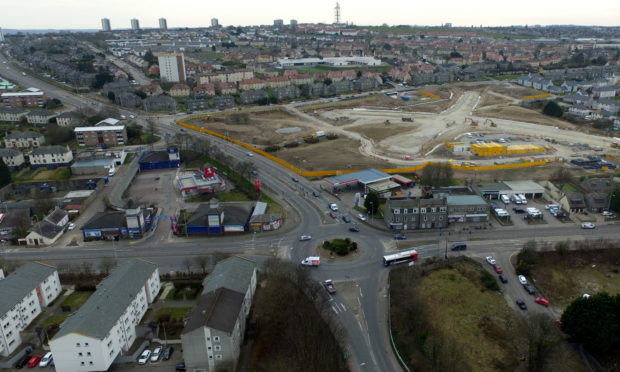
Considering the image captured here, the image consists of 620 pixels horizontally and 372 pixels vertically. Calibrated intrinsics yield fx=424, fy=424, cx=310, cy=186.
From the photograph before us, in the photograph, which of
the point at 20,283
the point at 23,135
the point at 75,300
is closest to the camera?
the point at 20,283

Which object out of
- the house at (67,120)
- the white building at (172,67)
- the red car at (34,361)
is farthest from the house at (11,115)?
the red car at (34,361)

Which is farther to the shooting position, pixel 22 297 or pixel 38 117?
pixel 38 117

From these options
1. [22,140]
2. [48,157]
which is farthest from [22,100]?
[48,157]

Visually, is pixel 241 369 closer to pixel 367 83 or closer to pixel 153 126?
pixel 153 126

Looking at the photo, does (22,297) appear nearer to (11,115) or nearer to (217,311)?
(217,311)

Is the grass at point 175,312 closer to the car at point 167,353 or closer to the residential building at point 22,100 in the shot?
the car at point 167,353

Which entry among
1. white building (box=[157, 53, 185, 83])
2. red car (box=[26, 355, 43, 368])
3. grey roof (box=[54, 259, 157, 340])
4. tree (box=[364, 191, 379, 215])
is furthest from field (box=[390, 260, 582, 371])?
white building (box=[157, 53, 185, 83])
